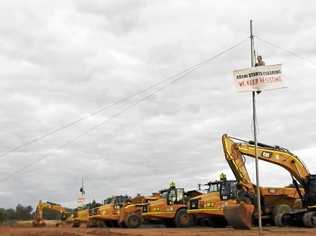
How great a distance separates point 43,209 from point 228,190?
106ft

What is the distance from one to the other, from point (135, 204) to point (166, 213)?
404 cm

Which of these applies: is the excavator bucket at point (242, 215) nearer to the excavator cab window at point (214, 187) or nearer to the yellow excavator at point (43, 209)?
the excavator cab window at point (214, 187)

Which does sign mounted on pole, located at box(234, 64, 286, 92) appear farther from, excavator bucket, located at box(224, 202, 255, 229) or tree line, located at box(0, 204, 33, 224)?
tree line, located at box(0, 204, 33, 224)

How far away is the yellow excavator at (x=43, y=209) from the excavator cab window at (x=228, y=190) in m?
27.7

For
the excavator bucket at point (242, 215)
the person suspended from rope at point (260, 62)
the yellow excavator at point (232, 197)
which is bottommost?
the excavator bucket at point (242, 215)

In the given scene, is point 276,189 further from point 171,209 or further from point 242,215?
point 171,209

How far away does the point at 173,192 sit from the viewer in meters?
44.8

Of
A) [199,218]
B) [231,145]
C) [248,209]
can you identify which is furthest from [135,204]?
[248,209]

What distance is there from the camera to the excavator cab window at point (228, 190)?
3867 centimetres

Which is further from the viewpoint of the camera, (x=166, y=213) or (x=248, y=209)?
(x=166, y=213)

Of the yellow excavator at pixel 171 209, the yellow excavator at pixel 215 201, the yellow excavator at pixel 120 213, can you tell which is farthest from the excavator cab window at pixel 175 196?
the yellow excavator at pixel 215 201

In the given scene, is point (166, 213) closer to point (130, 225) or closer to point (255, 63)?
point (130, 225)

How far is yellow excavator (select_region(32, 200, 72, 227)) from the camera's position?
6372cm

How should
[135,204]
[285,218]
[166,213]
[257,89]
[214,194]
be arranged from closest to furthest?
[257,89] → [285,218] → [214,194] → [166,213] → [135,204]
